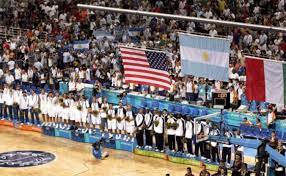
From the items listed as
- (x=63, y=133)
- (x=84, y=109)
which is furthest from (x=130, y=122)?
(x=63, y=133)

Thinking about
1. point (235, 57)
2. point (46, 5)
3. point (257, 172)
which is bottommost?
point (257, 172)

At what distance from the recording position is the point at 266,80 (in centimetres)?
1335

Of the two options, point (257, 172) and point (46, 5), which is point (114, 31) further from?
point (257, 172)

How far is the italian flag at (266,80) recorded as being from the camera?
13000 millimetres

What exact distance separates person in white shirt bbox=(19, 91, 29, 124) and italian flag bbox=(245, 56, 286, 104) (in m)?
13.7

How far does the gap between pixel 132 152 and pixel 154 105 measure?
2.63 m

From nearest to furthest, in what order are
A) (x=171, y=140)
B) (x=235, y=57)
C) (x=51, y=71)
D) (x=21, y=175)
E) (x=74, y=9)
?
(x=21, y=175) → (x=171, y=140) → (x=235, y=57) → (x=51, y=71) → (x=74, y=9)

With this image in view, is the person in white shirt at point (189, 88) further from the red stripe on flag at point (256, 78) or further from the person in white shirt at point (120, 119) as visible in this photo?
the red stripe on flag at point (256, 78)

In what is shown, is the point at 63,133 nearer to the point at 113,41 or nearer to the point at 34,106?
the point at 34,106

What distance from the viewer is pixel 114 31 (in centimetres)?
3247

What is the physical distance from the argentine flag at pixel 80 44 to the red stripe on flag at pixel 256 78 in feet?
60.0

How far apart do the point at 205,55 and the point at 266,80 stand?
382 cm

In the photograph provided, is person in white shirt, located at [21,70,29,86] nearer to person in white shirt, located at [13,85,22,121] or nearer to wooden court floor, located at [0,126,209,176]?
person in white shirt, located at [13,85,22,121]

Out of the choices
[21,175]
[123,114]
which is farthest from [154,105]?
[21,175]
